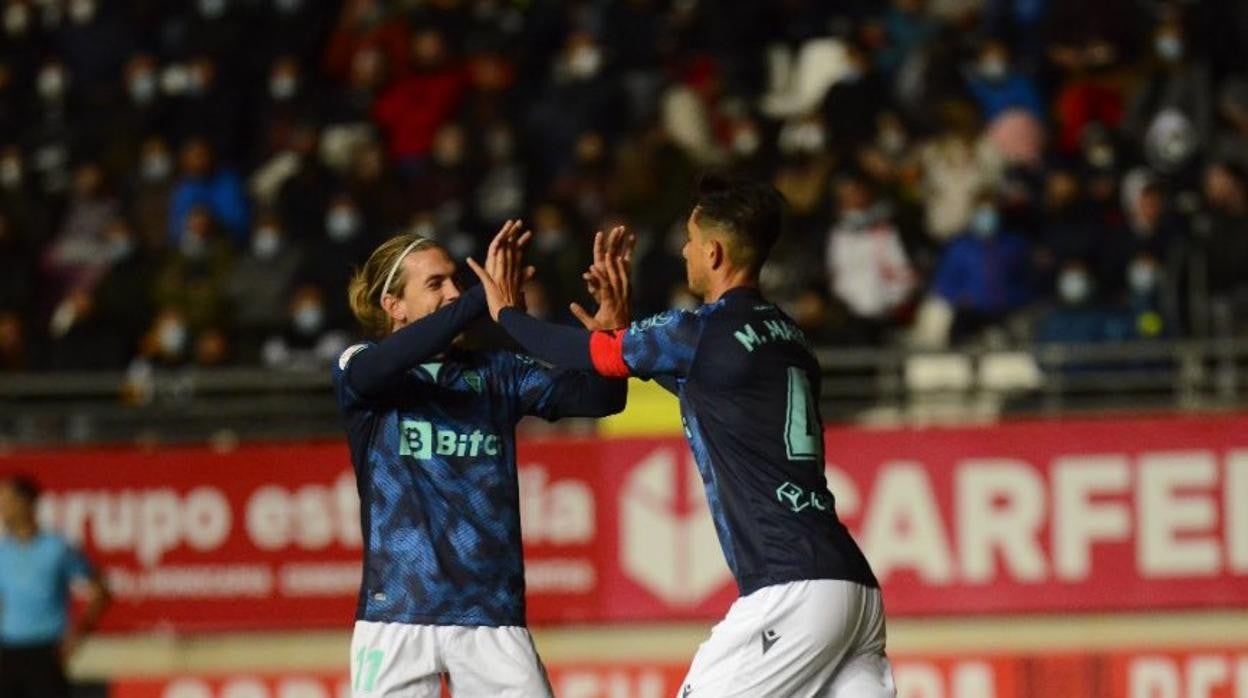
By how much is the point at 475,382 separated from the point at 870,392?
6.16 m

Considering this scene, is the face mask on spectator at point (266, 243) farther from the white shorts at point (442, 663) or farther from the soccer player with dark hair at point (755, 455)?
the soccer player with dark hair at point (755, 455)

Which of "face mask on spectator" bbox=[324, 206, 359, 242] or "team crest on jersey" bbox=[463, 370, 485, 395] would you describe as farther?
"face mask on spectator" bbox=[324, 206, 359, 242]

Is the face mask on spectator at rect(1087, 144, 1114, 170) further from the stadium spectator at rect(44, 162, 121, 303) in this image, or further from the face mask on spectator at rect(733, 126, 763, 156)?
the stadium spectator at rect(44, 162, 121, 303)

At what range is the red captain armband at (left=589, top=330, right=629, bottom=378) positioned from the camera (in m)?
5.99

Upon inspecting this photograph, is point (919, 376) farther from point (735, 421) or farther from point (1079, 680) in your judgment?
point (735, 421)

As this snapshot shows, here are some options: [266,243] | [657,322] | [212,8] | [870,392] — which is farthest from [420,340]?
[212,8]

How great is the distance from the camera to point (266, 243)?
15.3 metres

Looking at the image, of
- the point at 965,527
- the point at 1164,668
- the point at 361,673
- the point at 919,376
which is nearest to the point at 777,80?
Result: the point at 919,376

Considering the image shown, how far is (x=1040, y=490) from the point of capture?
12102mm

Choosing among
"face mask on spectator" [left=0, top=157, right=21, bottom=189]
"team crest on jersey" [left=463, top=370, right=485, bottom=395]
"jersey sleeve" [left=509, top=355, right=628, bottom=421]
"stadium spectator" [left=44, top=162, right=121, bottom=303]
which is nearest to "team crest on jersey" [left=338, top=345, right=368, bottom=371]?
"team crest on jersey" [left=463, top=370, right=485, bottom=395]

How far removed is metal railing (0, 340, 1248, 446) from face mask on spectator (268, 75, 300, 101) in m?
3.29

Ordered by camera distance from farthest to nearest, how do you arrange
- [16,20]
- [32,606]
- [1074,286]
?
[16,20], [1074,286], [32,606]

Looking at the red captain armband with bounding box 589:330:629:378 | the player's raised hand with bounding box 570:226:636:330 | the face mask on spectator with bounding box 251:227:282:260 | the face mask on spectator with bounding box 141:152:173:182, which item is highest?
the face mask on spectator with bounding box 141:152:173:182

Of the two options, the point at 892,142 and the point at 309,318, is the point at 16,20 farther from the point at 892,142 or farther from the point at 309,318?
the point at 892,142
